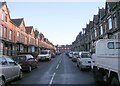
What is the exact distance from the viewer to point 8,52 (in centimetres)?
3888

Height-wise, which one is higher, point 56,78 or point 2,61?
point 2,61

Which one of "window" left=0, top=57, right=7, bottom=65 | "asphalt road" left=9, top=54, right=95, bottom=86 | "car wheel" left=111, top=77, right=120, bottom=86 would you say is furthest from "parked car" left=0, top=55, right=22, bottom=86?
"car wheel" left=111, top=77, right=120, bottom=86

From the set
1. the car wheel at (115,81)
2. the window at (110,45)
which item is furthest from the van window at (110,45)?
the car wheel at (115,81)

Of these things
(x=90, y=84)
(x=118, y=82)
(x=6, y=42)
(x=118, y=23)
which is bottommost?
(x=90, y=84)

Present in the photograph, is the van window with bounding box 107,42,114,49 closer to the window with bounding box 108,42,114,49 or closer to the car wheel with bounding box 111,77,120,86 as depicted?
the window with bounding box 108,42,114,49

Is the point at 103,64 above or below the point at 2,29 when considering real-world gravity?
below

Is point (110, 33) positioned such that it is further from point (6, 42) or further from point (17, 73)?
point (17, 73)

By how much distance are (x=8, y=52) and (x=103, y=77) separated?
101 feet

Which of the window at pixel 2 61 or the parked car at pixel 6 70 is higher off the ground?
the window at pixel 2 61

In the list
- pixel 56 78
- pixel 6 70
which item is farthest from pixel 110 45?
pixel 6 70

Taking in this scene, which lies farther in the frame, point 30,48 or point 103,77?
point 30,48

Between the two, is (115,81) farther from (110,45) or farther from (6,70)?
(6,70)

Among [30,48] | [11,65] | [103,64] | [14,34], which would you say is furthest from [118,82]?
[30,48]

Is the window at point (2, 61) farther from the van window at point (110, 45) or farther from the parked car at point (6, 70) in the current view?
the van window at point (110, 45)
